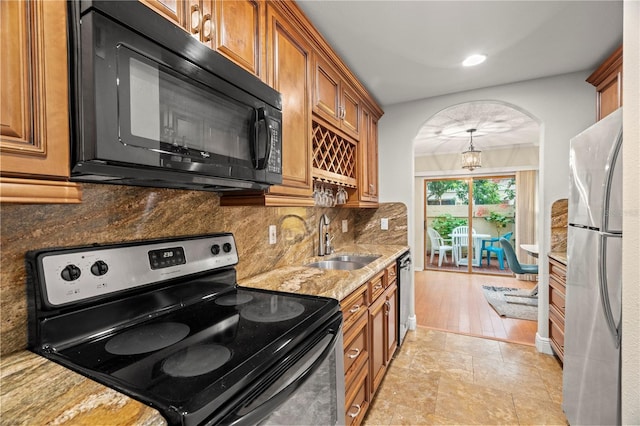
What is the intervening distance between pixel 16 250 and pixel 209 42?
2.81 ft

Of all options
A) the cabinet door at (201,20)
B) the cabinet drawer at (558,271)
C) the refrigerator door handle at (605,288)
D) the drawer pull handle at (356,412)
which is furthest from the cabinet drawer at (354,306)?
the cabinet drawer at (558,271)

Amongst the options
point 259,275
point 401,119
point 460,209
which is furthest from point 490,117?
point 259,275

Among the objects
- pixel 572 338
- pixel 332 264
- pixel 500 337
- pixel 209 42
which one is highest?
pixel 209 42

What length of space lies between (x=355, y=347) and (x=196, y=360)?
1091 mm

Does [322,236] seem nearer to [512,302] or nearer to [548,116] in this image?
[548,116]

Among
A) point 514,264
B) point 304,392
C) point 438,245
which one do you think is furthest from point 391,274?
point 438,245

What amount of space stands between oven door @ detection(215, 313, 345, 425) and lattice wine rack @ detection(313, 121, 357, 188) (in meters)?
1.12

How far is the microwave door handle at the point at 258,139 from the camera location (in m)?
1.11

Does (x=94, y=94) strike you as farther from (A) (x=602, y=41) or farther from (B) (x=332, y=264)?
(A) (x=602, y=41)

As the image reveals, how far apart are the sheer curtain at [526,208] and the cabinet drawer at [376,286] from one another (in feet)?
15.5

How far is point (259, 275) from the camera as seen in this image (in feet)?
5.72

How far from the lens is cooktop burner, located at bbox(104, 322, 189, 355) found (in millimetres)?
820

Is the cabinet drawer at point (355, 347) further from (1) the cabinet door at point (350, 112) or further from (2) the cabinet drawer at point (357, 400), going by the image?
(1) the cabinet door at point (350, 112)

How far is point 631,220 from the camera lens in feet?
3.09
